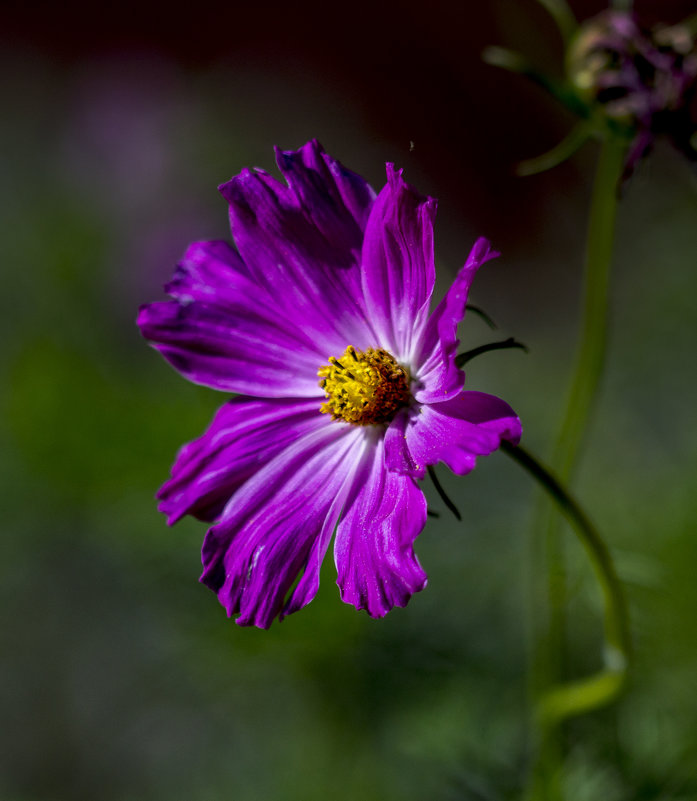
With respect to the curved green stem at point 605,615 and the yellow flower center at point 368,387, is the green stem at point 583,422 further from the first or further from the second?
the yellow flower center at point 368,387

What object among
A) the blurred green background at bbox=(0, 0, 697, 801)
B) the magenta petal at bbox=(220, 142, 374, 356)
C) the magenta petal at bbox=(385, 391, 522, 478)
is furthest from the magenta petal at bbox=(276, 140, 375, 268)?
the blurred green background at bbox=(0, 0, 697, 801)

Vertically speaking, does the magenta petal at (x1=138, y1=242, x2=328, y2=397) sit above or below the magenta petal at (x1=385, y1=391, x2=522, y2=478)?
above

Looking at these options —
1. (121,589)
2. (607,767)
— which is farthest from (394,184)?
(121,589)

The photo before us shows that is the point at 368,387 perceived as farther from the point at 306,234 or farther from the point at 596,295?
the point at 596,295

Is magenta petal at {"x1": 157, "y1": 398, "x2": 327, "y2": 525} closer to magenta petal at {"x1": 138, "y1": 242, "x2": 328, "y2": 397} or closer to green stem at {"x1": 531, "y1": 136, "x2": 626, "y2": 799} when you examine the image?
magenta petal at {"x1": 138, "y1": 242, "x2": 328, "y2": 397}

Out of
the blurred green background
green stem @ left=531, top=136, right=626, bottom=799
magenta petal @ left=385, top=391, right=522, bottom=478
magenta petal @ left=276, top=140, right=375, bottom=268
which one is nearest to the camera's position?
magenta petal @ left=385, top=391, right=522, bottom=478

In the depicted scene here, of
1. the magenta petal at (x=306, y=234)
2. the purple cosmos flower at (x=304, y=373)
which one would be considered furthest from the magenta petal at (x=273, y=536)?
the magenta petal at (x=306, y=234)
